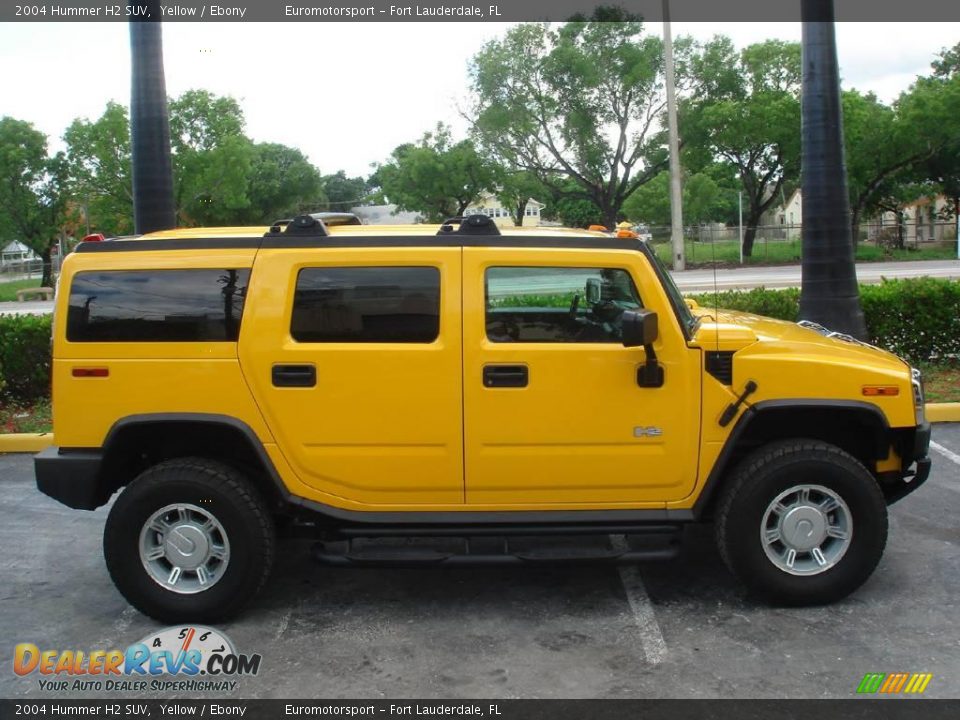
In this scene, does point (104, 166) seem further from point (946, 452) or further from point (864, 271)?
point (946, 452)

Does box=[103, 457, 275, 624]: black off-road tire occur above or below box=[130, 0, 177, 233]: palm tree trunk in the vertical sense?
below

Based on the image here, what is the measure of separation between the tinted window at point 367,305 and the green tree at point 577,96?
3458 centimetres

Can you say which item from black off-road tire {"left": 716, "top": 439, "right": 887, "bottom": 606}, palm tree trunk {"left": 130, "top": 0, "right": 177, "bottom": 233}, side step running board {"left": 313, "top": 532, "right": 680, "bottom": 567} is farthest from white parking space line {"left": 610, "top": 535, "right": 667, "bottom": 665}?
palm tree trunk {"left": 130, "top": 0, "right": 177, "bottom": 233}

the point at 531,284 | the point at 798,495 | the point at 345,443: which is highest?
the point at 531,284

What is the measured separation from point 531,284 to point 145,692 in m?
2.61

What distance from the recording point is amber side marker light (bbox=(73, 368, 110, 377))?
470cm

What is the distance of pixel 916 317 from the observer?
33.0ft

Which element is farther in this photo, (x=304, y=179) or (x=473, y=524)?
(x=304, y=179)

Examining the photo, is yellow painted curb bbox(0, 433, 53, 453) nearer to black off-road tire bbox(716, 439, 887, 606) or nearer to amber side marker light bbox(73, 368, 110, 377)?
amber side marker light bbox(73, 368, 110, 377)

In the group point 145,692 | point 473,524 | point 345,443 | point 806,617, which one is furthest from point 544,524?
point 145,692

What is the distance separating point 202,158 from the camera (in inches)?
1441

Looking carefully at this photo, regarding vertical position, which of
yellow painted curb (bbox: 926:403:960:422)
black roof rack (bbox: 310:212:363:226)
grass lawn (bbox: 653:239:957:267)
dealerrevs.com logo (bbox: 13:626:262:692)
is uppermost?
grass lawn (bbox: 653:239:957:267)

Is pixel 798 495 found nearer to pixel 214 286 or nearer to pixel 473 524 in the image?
pixel 473 524

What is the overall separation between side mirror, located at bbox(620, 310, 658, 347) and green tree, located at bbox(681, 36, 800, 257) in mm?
33620
